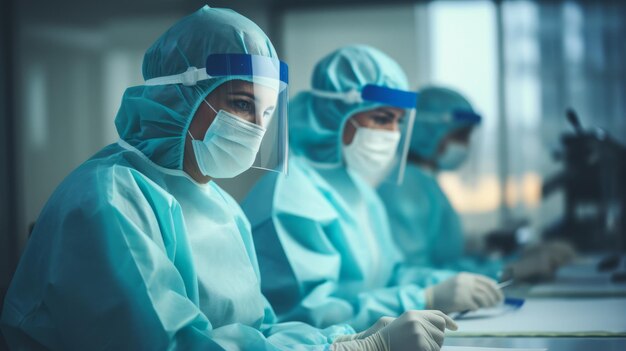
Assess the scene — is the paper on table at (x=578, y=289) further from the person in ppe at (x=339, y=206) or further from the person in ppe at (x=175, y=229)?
the person in ppe at (x=175, y=229)

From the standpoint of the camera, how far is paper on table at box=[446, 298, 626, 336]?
5.05 feet

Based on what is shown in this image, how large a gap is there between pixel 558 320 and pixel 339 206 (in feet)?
2.17

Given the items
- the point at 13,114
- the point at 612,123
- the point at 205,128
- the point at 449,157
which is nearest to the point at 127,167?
the point at 205,128

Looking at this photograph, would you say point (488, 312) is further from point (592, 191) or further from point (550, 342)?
point (592, 191)

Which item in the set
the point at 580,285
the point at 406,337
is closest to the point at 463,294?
the point at 406,337

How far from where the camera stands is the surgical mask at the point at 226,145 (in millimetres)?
1282

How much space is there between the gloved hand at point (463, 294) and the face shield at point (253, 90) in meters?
0.64

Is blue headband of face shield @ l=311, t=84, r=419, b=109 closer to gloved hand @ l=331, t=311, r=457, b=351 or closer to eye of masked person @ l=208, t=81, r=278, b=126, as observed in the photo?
eye of masked person @ l=208, t=81, r=278, b=126

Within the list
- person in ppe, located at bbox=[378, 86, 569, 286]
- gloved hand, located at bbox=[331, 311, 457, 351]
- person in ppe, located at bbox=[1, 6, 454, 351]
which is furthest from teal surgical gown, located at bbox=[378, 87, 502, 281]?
gloved hand, located at bbox=[331, 311, 457, 351]

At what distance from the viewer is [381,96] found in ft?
6.34

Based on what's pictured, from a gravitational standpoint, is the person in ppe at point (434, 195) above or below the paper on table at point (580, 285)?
above

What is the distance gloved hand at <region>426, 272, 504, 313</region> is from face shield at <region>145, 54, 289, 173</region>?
25.1 inches

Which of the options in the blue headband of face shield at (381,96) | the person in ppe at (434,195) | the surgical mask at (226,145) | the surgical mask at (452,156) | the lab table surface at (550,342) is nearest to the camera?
the surgical mask at (226,145)

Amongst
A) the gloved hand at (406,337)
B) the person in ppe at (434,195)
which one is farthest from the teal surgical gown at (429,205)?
the gloved hand at (406,337)
